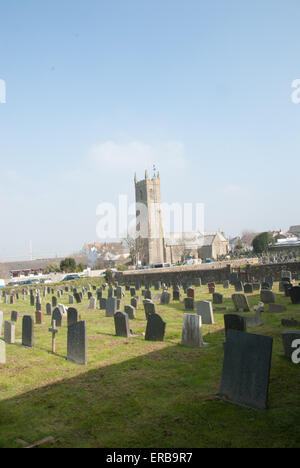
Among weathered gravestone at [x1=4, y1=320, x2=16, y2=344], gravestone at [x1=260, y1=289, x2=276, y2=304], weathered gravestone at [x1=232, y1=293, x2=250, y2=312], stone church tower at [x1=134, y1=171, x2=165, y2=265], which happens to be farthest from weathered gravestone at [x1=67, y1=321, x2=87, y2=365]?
stone church tower at [x1=134, y1=171, x2=165, y2=265]

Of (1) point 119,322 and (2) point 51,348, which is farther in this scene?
(1) point 119,322

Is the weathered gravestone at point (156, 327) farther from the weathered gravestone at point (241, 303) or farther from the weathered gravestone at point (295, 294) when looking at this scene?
the weathered gravestone at point (295, 294)

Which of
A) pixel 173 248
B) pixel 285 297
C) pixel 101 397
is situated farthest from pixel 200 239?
pixel 101 397

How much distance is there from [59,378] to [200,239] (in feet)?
250

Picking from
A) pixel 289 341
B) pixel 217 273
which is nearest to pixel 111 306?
pixel 289 341

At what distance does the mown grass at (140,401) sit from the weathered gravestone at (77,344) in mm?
212

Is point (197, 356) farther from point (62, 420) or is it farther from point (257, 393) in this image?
point (62, 420)

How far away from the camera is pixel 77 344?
964 cm

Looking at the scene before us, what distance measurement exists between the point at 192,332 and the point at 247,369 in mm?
3972

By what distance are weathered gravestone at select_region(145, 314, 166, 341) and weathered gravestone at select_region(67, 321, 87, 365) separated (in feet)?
8.34

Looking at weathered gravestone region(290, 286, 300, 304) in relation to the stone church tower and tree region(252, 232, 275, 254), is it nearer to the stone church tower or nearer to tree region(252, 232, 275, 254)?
tree region(252, 232, 275, 254)

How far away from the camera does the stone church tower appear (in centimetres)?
7600

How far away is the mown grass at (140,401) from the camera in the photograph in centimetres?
525
